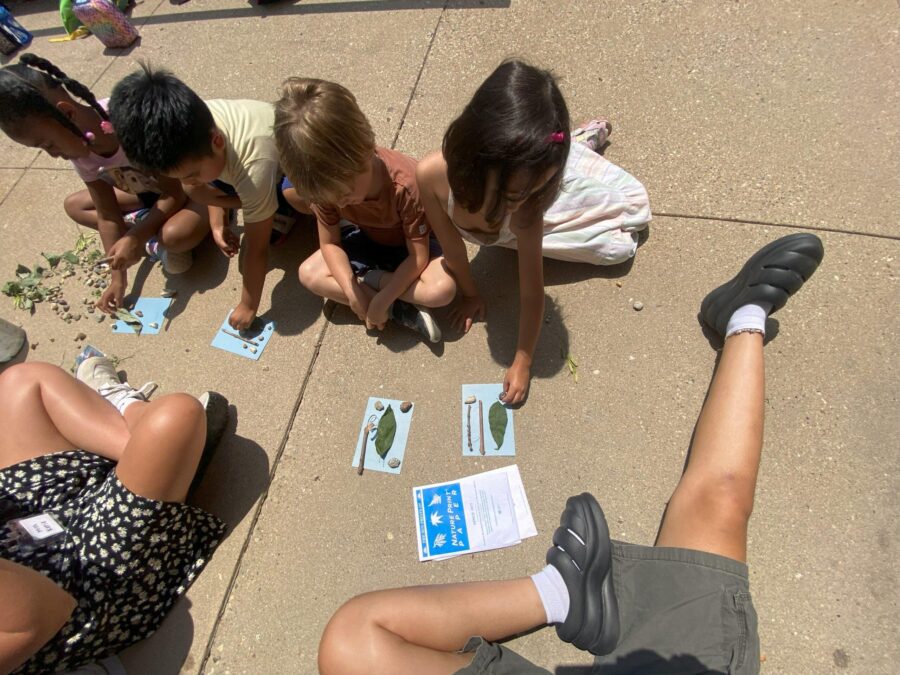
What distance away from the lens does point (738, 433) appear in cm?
164

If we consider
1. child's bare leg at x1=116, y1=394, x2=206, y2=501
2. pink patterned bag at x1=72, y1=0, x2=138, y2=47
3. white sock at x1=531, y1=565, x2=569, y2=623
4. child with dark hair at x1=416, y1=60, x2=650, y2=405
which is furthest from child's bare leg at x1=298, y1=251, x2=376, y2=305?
pink patterned bag at x1=72, y1=0, x2=138, y2=47

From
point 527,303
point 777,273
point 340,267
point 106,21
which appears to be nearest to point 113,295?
point 340,267

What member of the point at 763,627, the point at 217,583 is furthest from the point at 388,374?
the point at 763,627

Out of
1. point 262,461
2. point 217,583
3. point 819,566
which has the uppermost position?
point 819,566

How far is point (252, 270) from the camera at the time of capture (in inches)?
90.4

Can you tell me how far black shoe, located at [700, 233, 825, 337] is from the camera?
1.77 meters

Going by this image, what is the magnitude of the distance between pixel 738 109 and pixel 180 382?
2.81 m

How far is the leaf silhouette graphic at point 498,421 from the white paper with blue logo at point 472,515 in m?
0.12

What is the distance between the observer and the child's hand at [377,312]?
2.12 metres

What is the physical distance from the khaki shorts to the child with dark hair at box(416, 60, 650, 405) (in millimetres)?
734

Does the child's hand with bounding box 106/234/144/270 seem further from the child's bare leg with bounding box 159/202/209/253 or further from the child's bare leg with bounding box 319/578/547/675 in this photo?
the child's bare leg with bounding box 319/578/547/675

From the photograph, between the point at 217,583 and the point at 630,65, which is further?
the point at 630,65

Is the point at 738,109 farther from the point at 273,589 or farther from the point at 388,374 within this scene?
the point at 273,589

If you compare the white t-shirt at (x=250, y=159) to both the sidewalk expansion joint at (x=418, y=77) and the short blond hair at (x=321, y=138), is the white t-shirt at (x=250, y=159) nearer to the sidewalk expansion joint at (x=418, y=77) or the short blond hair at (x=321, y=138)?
the short blond hair at (x=321, y=138)
